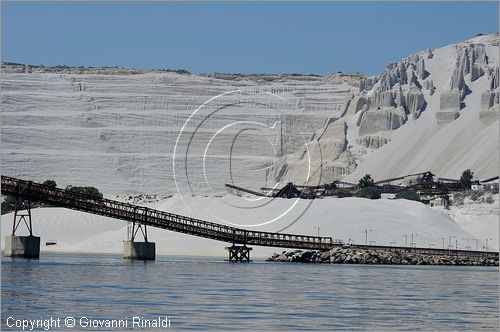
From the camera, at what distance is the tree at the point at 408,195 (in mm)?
177562

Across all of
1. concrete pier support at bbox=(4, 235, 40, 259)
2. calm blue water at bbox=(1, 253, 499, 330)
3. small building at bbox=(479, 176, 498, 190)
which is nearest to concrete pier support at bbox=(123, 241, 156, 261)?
concrete pier support at bbox=(4, 235, 40, 259)

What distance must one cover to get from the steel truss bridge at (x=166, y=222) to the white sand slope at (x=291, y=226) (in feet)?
12.4

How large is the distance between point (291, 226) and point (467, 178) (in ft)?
233

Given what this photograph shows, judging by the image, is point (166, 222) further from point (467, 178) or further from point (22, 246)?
point (467, 178)

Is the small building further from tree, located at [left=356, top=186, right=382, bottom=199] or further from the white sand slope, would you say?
the white sand slope

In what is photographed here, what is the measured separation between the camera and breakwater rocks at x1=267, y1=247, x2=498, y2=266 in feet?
355

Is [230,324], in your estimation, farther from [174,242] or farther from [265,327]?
[174,242]

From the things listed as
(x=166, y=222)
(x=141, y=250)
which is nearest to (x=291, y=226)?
(x=166, y=222)

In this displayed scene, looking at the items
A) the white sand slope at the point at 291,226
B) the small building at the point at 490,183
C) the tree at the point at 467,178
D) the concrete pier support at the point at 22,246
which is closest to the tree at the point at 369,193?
the tree at the point at 467,178

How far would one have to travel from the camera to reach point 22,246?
9369 centimetres

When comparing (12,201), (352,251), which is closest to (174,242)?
(352,251)

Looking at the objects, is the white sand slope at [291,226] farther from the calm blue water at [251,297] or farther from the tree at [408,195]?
the calm blue water at [251,297]

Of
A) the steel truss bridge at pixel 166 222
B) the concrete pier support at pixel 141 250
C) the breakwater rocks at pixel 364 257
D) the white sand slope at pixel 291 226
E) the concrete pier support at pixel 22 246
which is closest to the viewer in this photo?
the concrete pier support at pixel 22 246

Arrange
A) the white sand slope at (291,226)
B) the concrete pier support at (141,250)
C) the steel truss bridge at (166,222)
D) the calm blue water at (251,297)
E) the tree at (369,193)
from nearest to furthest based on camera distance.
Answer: the calm blue water at (251,297)
the steel truss bridge at (166,222)
the concrete pier support at (141,250)
the white sand slope at (291,226)
the tree at (369,193)
